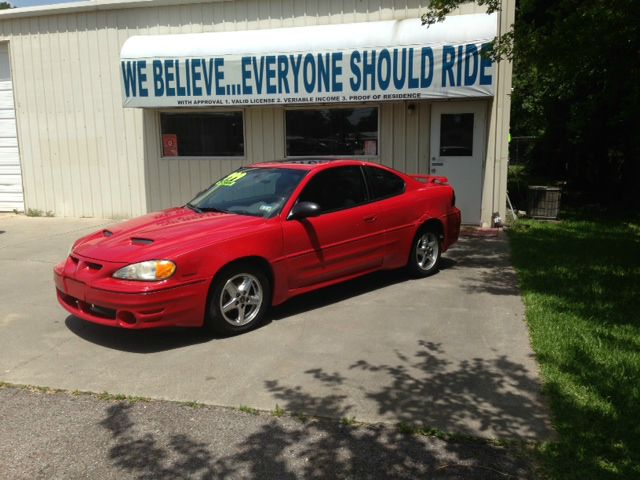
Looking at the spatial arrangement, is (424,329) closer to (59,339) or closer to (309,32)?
(59,339)

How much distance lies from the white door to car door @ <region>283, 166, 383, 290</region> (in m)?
4.88

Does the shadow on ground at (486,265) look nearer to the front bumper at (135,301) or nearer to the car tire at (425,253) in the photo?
the car tire at (425,253)

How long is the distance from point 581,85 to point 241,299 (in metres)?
12.0

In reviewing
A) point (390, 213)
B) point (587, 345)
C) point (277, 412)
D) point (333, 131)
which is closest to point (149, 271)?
point (277, 412)

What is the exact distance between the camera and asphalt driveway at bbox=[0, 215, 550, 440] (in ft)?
13.3

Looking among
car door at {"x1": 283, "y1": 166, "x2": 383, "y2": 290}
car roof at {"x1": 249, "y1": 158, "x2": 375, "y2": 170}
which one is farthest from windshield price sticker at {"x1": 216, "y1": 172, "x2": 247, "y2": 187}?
car door at {"x1": 283, "y1": 166, "x2": 383, "y2": 290}

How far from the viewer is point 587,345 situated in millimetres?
4941

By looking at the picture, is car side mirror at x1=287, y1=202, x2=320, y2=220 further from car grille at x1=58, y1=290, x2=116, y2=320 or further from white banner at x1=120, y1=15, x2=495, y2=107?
white banner at x1=120, y1=15, x2=495, y2=107

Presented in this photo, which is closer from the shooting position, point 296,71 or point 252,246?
point 252,246

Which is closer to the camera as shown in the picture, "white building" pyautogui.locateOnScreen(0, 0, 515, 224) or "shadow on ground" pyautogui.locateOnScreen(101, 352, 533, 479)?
"shadow on ground" pyautogui.locateOnScreen(101, 352, 533, 479)

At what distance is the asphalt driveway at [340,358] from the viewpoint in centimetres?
406

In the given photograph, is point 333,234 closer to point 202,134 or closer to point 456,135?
point 456,135

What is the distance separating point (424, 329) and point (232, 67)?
23.3ft

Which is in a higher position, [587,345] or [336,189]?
[336,189]
